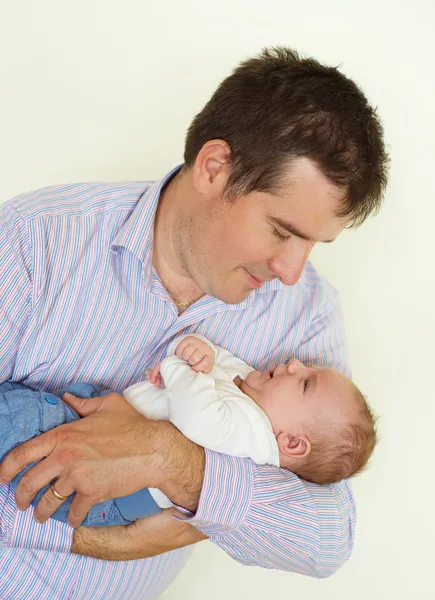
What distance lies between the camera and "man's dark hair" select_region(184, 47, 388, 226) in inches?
77.4

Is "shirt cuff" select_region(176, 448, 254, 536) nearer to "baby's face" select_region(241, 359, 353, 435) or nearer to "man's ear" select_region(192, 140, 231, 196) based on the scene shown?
"baby's face" select_region(241, 359, 353, 435)

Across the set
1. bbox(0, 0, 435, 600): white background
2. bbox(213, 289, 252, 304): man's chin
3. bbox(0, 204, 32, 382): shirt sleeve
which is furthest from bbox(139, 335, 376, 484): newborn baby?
bbox(0, 0, 435, 600): white background

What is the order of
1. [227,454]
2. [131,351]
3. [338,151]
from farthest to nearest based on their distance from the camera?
[131,351] → [227,454] → [338,151]

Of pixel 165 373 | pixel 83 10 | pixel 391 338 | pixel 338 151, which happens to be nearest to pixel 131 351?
pixel 165 373

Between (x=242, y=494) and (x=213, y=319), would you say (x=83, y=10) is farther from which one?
(x=242, y=494)

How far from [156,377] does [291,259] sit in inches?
19.8

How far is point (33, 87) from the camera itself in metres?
2.92

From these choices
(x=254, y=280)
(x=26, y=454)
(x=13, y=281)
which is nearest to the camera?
(x=26, y=454)

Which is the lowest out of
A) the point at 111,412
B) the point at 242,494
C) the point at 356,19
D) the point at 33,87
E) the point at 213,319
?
the point at 242,494

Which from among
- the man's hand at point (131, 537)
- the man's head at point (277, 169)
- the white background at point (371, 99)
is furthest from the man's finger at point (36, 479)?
the white background at point (371, 99)

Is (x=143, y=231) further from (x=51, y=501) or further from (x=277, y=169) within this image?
(x=51, y=501)

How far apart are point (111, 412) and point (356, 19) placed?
70.9 inches

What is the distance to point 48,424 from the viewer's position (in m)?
1.95

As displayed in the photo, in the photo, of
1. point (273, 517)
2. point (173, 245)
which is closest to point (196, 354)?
point (173, 245)
